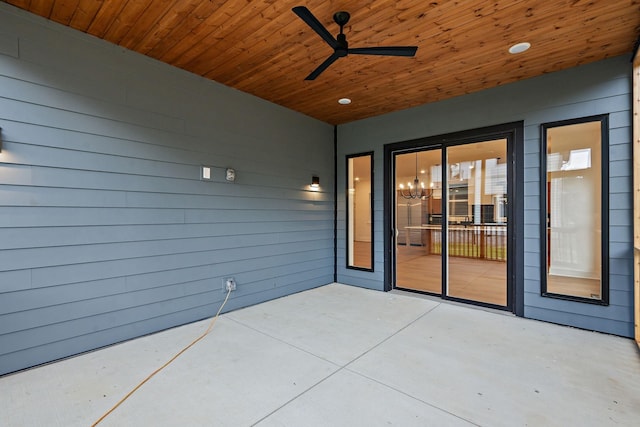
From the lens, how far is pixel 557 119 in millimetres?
3484

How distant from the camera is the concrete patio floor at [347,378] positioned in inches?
75.9

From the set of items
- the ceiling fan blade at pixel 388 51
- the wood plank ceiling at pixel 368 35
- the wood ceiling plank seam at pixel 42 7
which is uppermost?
the wood ceiling plank seam at pixel 42 7

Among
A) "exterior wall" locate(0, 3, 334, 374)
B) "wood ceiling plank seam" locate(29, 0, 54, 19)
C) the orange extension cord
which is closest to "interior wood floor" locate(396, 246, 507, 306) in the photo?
"exterior wall" locate(0, 3, 334, 374)

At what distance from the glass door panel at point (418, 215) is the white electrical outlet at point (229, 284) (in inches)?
106

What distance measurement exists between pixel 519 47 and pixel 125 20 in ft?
12.3

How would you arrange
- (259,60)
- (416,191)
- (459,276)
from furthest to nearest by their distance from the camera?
1. (416,191)
2. (459,276)
3. (259,60)

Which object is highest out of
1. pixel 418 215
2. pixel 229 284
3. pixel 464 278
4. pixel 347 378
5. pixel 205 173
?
pixel 205 173

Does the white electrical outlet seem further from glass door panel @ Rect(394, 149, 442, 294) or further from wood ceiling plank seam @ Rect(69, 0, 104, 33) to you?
wood ceiling plank seam @ Rect(69, 0, 104, 33)

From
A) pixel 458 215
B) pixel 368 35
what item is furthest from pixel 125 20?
pixel 458 215

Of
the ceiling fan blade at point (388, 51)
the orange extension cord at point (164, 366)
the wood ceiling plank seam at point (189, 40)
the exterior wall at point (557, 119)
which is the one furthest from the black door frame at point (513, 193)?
the wood ceiling plank seam at point (189, 40)

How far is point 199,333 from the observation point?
3217mm

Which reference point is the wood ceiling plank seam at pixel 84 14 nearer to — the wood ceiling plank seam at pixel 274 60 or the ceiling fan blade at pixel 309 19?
the wood ceiling plank seam at pixel 274 60

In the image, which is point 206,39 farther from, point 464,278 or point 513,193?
point 464,278

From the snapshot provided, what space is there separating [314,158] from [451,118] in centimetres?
225
